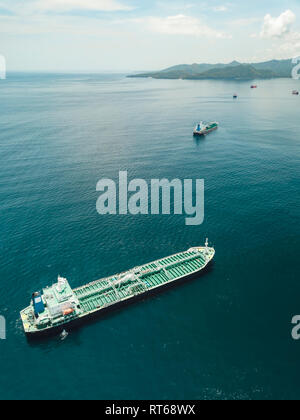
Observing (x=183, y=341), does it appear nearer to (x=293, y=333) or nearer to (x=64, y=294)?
(x=293, y=333)

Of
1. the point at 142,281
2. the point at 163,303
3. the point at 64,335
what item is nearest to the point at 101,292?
the point at 142,281

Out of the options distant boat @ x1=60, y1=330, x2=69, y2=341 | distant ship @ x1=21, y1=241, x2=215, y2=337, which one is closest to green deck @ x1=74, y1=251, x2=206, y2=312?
distant ship @ x1=21, y1=241, x2=215, y2=337

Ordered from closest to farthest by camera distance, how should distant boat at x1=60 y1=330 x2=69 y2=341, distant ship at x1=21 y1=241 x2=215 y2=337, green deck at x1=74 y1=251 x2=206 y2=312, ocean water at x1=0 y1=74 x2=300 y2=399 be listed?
1. ocean water at x1=0 y1=74 x2=300 y2=399
2. distant boat at x1=60 y1=330 x2=69 y2=341
3. distant ship at x1=21 y1=241 x2=215 y2=337
4. green deck at x1=74 y1=251 x2=206 y2=312

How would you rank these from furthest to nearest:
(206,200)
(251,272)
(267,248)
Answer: (206,200)
(267,248)
(251,272)

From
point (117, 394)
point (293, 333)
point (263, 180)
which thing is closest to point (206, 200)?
point (263, 180)

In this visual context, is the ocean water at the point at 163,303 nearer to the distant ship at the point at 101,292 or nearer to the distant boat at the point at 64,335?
the distant boat at the point at 64,335

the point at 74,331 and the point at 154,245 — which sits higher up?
the point at 154,245

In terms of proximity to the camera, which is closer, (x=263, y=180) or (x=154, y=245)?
(x=154, y=245)

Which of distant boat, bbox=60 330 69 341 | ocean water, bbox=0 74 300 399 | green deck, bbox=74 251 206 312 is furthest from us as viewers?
green deck, bbox=74 251 206 312

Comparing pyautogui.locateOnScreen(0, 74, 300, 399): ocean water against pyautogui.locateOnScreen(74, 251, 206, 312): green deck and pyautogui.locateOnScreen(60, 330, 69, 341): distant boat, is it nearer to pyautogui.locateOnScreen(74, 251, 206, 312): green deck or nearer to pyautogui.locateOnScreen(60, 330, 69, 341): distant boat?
pyautogui.locateOnScreen(60, 330, 69, 341): distant boat
